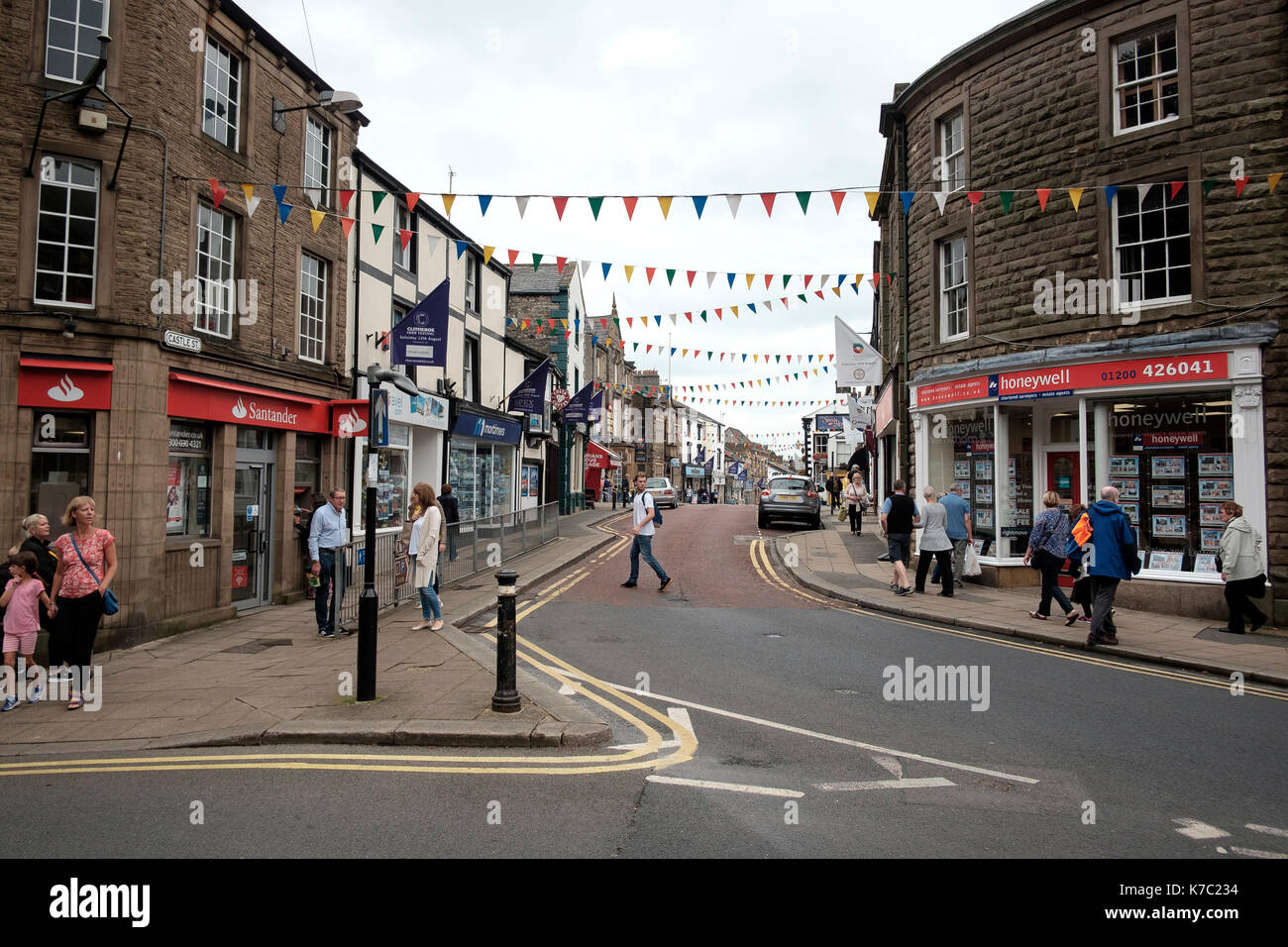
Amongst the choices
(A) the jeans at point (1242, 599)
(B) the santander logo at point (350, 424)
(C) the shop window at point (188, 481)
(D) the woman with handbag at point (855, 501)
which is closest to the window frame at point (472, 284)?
(B) the santander logo at point (350, 424)

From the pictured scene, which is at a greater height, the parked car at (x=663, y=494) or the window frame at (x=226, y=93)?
the window frame at (x=226, y=93)

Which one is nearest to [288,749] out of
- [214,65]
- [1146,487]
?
[214,65]

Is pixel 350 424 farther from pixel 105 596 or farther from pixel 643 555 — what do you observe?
pixel 105 596

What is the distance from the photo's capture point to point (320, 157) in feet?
48.5

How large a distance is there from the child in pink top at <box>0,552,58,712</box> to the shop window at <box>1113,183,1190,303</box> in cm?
1544

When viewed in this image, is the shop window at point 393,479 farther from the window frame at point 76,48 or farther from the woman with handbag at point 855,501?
the woman with handbag at point 855,501

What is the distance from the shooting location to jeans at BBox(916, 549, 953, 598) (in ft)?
43.7

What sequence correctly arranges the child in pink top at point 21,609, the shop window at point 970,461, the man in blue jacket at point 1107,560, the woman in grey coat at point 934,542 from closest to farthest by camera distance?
the child in pink top at point 21,609
the man in blue jacket at point 1107,560
the woman in grey coat at point 934,542
the shop window at point 970,461

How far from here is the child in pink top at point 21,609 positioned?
736 centimetres

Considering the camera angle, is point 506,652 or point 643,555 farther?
point 643,555

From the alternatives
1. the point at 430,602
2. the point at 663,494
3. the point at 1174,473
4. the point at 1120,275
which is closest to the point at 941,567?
the point at 1174,473

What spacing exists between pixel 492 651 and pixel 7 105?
9278 mm

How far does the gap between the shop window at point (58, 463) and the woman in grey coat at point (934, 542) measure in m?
12.6

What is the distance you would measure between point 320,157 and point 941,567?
13867mm
